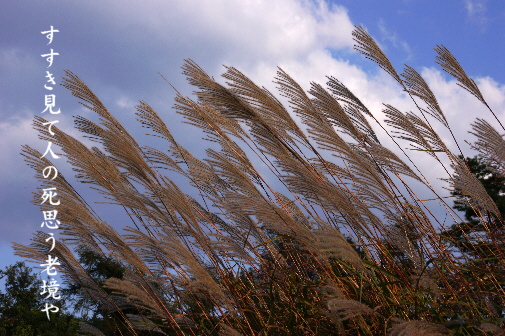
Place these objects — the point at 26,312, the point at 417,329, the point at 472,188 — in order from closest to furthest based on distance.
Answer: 1. the point at 417,329
2. the point at 472,188
3. the point at 26,312

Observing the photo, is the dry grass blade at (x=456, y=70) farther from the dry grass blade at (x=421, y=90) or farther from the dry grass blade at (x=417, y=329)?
the dry grass blade at (x=417, y=329)

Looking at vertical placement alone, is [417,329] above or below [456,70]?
below

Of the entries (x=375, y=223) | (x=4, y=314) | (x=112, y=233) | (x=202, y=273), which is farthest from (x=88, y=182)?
(x=4, y=314)

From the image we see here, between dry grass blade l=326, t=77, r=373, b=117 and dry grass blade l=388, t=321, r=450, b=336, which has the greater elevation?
dry grass blade l=326, t=77, r=373, b=117

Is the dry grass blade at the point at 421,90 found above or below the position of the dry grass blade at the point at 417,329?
above

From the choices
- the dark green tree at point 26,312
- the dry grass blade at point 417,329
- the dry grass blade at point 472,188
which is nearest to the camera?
the dry grass blade at point 417,329

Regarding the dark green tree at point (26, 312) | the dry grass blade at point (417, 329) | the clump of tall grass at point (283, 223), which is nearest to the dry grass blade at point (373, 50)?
the clump of tall grass at point (283, 223)

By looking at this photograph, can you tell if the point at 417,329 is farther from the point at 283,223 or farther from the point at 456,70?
the point at 456,70

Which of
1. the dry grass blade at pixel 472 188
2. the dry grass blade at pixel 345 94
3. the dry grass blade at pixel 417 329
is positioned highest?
the dry grass blade at pixel 345 94

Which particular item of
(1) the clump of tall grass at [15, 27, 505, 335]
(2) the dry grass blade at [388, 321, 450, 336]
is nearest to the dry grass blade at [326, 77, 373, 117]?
(1) the clump of tall grass at [15, 27, 505, 335]

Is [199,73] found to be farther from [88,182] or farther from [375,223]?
[375,223]

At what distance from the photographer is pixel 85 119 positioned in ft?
11.1

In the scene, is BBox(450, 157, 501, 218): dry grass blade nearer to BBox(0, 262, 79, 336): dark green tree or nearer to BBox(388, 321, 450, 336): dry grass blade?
BBox(388, 321, 450, 336): dry grass blade

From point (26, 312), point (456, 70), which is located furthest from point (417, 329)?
point (26, 312)
